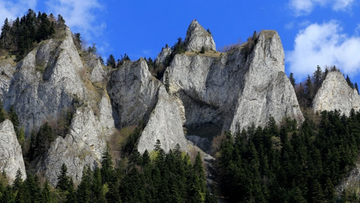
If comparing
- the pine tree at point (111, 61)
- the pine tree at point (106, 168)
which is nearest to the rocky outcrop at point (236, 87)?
the pine tree at point (111, 61)

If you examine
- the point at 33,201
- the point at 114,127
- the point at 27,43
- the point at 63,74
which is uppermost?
the point at 27,43

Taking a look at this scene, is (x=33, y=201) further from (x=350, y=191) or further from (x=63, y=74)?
(x=350, y=191)

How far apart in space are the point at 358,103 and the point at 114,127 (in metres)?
43.9

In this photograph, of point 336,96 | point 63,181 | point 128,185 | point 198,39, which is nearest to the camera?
point 128,185

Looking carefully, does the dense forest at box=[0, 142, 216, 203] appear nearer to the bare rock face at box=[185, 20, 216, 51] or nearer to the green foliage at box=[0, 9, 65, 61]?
the green foliage at box=[0, 9, 65, 61]

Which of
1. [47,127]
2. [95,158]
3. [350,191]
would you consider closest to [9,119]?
[47,127]

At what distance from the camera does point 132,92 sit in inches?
4493

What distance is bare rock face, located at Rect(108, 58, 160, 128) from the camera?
11119 cm

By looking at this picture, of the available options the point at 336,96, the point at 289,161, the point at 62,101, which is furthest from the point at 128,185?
the point at 336,96

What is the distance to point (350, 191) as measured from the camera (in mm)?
90125

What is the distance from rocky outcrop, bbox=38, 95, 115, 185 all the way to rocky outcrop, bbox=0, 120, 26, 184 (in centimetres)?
→ 330

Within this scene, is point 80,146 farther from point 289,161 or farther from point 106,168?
point 289,161

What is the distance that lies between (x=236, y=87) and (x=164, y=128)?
17.5m

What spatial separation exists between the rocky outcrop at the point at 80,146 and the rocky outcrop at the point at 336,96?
35.9m
